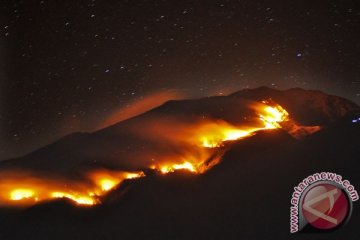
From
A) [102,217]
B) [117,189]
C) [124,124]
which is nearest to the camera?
[102,217]

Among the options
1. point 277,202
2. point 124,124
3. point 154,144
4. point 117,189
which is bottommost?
point 277,202

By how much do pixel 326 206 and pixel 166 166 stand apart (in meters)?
23.6

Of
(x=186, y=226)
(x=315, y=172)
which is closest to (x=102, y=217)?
(x=186, y=226)

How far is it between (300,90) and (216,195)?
23713 mm

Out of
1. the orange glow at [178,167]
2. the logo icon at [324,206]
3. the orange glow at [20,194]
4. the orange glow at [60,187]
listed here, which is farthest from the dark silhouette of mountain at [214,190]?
the logo icon at [324,206]

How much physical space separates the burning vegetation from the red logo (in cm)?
2032

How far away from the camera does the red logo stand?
13.5 meters

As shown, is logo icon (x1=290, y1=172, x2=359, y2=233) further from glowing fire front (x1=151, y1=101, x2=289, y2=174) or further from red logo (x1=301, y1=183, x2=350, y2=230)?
glowing fire front (x1=151, y1=101, x2=289, y2=174)

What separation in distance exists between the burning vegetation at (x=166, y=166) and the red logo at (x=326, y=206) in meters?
20.3

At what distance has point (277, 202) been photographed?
26453mm

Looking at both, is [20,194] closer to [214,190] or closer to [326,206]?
[214,190]

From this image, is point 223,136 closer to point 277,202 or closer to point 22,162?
point 277,202

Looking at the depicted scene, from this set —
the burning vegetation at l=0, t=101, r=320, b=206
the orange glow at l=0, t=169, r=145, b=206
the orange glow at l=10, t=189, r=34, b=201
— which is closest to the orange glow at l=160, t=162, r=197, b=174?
the burning vegetation at l=0, t=101, r=320, b=206

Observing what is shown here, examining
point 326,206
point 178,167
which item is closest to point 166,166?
point 178,167
